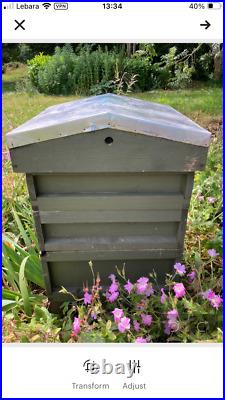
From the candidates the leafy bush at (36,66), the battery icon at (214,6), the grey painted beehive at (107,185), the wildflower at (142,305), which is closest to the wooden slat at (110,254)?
the grey painted beehive at (107,185)

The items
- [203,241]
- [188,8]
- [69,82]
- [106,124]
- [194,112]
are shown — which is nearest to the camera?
[106,124]

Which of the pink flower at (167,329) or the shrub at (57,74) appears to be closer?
the pink flower at (167,329)

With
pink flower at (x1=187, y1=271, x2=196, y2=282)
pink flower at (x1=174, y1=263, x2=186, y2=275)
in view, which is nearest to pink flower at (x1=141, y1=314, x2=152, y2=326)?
pink flower at (x1=174, y1=263, x2=186, y2=275)

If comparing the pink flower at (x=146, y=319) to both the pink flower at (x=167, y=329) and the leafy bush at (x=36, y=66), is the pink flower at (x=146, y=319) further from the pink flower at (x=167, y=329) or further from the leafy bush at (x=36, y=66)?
the leafy bush at (x=36, y=66)

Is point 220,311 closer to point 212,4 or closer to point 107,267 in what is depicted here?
point 107,267

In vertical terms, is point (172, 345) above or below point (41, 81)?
below

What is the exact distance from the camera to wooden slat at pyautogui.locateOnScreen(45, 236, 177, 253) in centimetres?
168

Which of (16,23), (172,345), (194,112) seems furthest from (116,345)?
(194,112)

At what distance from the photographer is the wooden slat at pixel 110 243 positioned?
5.52 feet

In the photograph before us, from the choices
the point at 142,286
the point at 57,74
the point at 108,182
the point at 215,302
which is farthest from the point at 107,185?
the point at 57,74

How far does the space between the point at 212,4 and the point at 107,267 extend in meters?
1.40

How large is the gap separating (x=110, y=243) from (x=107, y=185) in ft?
1.03

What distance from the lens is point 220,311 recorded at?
5.27ft

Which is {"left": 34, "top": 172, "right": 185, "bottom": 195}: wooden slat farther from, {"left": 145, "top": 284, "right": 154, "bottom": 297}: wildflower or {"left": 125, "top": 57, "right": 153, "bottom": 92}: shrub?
{"left": 125, "top": 57, "right": 153, "bottom": 92}: shrub
